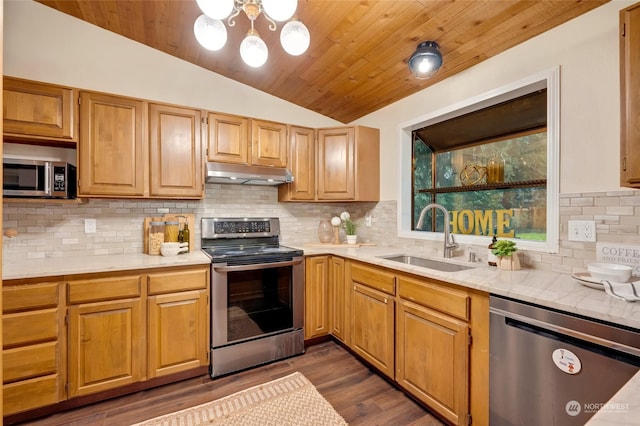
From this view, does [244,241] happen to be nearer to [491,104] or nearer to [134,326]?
[134,326]

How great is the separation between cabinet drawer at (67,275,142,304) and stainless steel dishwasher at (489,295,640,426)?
2.22 meters

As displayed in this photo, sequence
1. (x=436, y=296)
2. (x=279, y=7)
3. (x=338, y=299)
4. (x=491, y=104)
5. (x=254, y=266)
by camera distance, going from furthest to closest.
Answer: (x=338, y=299), (x=254, y=266), (x=491, y=104), (x=436, y=296), (x=279, y=7)

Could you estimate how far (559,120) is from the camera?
180 centimetres

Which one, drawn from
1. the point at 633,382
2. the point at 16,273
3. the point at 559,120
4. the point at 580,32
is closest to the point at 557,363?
the point at 633,382

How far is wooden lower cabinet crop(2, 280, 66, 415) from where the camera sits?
175cm

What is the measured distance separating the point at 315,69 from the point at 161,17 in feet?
4.01

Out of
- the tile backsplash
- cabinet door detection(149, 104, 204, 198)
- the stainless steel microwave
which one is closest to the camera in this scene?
the tile backsplash

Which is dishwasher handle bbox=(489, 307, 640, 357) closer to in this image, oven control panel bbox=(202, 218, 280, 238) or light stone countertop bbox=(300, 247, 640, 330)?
light stone countertop bbox=(300, 247, 640, 330)

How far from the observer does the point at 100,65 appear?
2490 millimetres

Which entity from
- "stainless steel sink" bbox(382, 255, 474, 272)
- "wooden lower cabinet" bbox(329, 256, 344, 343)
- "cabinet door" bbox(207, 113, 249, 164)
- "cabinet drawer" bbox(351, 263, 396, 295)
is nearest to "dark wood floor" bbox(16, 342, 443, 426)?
"wooden lower cabinet" bbox(329, 256, 344, 343)

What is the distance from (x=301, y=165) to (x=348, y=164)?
48 cm

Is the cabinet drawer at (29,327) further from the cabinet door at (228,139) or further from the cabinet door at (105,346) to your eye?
the cabinet door at (228,139)

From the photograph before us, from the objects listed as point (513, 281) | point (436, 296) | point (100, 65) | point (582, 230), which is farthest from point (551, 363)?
point (100, 65)

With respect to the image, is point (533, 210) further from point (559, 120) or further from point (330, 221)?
point (330, 221)
